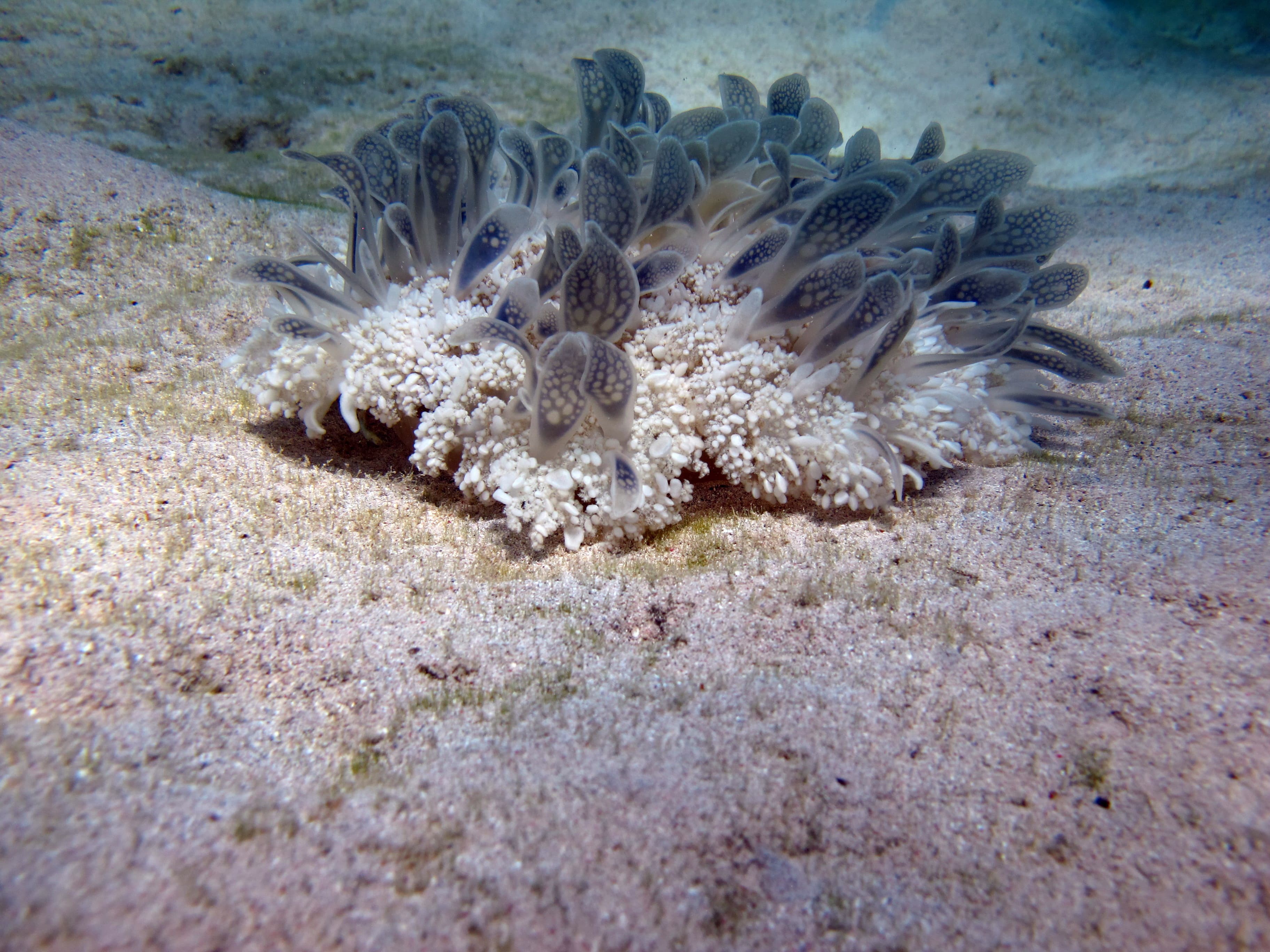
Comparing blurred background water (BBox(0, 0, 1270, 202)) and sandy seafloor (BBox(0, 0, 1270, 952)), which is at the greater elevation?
blurred background water (BBox(0, 0, 1270, 202))

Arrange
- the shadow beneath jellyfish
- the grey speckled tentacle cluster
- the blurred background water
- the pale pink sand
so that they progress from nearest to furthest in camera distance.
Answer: the pale pink sand
the grey speckled tentacle cluster
the shadow beneath jellyfish
the blurred background water

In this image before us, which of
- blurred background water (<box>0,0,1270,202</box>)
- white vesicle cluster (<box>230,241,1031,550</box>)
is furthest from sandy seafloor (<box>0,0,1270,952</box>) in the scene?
blurred background water (<box>0,0,1270,202</box>)

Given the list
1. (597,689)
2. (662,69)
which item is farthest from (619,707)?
(662,69)

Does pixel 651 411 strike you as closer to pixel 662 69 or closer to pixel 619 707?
pixel 619 707

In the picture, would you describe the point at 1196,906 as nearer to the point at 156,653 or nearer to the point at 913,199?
the point at 156,653

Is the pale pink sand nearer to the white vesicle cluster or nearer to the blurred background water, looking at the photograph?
the white vesicle cluster

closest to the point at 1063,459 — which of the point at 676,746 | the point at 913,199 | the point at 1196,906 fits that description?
the point at 913,199
